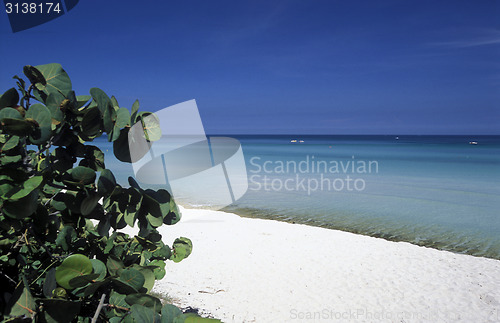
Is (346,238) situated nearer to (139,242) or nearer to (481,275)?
(481,275)

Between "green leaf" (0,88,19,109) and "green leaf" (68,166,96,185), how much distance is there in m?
0.21

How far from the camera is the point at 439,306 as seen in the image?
536cm

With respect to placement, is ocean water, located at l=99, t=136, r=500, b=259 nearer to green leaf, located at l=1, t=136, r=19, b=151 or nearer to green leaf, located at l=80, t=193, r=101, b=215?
green leaf, located at l=80, t=193, r=101, b=215

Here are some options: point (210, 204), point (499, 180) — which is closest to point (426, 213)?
point (210, 204)

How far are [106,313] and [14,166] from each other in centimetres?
44

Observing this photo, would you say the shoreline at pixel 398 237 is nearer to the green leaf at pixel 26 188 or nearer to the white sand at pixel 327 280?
the white sand at pixel 327 280

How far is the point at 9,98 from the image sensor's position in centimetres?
81

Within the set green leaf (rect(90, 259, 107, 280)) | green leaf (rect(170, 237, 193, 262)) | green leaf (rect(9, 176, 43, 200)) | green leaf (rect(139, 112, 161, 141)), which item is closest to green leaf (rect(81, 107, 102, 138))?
green leaf (rect(139, 112, 161, 141))

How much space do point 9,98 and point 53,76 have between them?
111mm

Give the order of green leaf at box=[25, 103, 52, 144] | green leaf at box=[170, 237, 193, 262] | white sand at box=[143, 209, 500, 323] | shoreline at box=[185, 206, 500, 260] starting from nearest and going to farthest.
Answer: green leaf at box=[25, 103, 52, 144], green leaf at box=[170, 237, 193, 262], white sand at box=[143, 209, 500, 323], shoreline at box=[185, 206, 500, 260]

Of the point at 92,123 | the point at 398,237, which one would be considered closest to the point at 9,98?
the point at 92,123

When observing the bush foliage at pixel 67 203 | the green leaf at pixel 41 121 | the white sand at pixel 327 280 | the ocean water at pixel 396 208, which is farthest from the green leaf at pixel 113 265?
the ocean water at pixel 396 208

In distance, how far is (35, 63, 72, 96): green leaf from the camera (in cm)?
83

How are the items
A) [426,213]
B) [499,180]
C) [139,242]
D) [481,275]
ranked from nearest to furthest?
[139,242]
[481,275]
[426,213]
[499,180]
